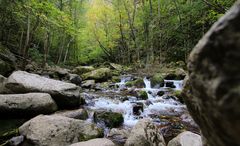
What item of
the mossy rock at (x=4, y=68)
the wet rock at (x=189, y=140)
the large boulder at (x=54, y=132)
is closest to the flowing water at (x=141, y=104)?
the large boulder at (x=54, y=132)

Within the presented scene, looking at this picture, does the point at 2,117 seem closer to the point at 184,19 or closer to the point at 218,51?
the point at 218,51

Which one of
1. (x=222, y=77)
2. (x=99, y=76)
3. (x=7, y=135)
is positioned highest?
(x=222, y=77)

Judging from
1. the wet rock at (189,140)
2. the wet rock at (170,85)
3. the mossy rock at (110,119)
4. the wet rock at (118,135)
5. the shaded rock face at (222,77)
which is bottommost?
the wet rock at (118,135)

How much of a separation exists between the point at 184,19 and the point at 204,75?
60.6ft

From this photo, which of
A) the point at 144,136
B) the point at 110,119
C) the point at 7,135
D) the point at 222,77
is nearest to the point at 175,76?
the point at 110,119

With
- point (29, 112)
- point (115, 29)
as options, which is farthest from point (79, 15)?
point (29, 112)

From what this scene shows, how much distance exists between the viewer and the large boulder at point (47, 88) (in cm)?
712

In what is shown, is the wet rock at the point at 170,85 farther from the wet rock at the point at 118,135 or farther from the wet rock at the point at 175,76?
the wet rock at the point at 118,135

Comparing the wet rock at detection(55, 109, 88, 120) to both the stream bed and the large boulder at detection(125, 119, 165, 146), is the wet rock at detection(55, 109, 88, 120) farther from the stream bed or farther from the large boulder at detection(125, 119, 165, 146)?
the large boulder at detection(125, 119, 165, 146)

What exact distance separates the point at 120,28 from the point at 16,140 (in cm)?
1946

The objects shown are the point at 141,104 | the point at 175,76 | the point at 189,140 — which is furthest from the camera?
the point at 175,76

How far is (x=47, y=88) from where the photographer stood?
23.9ft

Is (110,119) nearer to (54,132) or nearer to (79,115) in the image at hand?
(79,115)

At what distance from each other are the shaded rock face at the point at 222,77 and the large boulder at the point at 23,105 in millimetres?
5543
